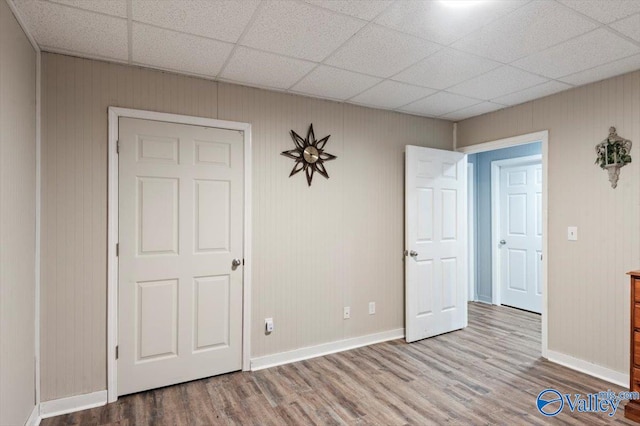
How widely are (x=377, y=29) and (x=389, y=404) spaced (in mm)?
2456

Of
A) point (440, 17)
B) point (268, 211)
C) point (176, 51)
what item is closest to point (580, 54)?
point (440, 17)

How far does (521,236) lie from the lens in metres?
5.07

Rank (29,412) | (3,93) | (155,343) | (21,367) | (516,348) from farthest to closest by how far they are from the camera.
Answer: (516,348)
(155,343)
(29,412)
(21,367)
(3,93)

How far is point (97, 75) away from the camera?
256 centimetres

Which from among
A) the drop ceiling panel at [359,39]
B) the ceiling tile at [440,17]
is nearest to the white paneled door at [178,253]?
the drop ceiling panel at [359,39]

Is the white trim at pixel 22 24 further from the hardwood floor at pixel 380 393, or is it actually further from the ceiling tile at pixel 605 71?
A: the ceiling tile at pixel 605 71

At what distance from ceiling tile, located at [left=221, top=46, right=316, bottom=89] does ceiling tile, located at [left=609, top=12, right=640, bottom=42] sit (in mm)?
1828

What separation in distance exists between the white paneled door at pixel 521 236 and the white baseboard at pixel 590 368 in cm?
176

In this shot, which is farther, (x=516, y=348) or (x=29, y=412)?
(x=516, y=348)

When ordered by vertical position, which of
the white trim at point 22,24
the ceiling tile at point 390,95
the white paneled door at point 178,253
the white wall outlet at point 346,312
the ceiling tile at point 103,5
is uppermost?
the ceiling tile at point 390,95

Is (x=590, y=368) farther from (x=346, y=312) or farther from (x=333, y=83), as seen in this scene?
(x=333, y=83)

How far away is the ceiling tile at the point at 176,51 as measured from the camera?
220 centimetres

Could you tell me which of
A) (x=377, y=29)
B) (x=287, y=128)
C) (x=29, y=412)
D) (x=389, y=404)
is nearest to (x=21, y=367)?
(x=29, y=412)

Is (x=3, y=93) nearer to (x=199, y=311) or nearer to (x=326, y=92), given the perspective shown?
(x=199, y=311)
